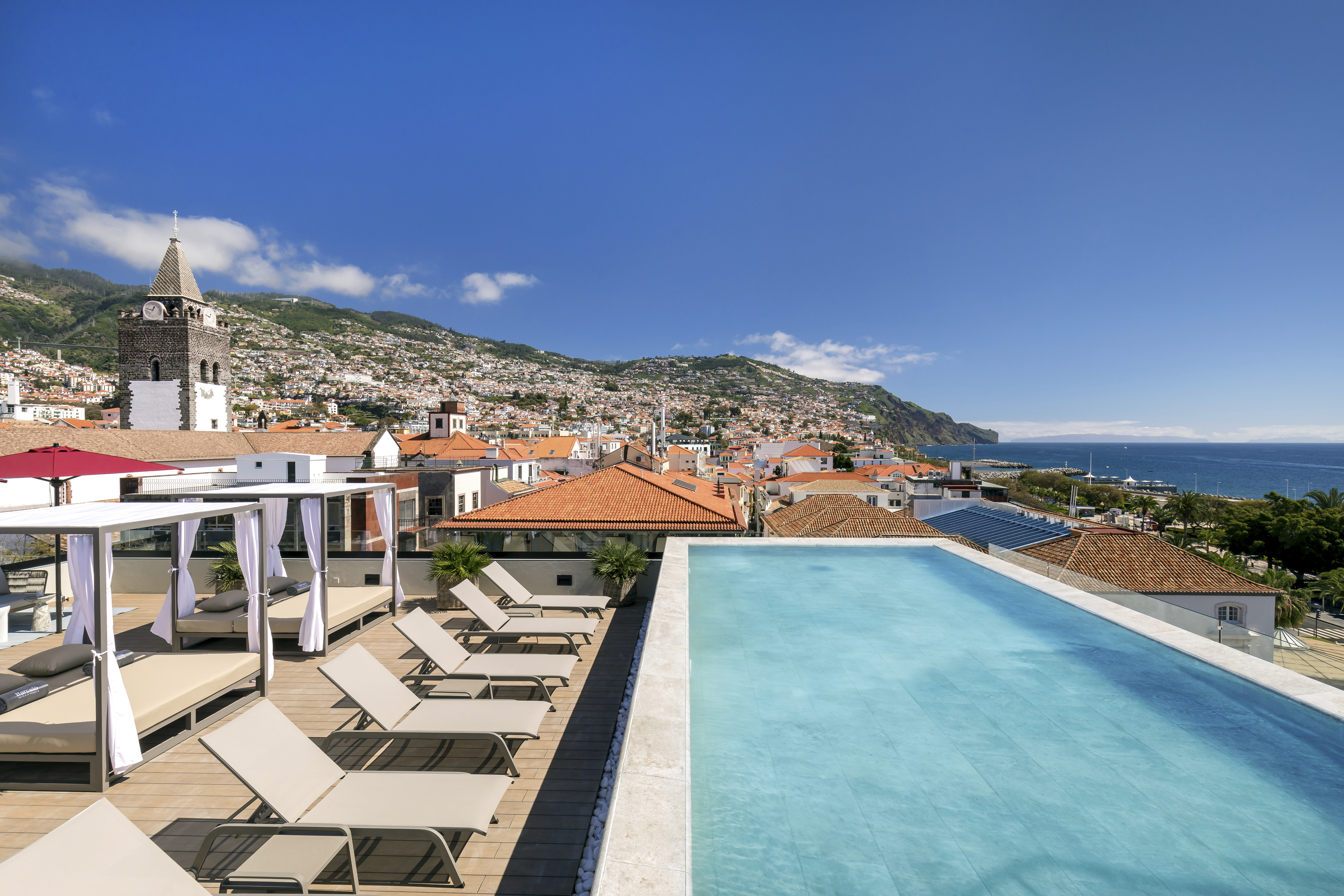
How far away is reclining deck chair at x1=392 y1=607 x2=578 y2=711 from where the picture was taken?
5.34 m

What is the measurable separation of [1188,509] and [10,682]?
84.1 meters

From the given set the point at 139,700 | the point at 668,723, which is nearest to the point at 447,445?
the point at 139,700

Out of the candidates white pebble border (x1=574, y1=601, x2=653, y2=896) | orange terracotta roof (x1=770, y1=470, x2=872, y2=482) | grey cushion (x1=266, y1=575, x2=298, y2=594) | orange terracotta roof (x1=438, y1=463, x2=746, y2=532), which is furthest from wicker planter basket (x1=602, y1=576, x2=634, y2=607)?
orange terracotta roof (x1=770, y1=470, x2=872, y2=482)

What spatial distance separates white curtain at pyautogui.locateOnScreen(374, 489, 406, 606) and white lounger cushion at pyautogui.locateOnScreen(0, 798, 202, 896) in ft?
19.7

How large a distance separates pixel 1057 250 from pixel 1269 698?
31895 mm

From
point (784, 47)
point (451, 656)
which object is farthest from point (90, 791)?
point (784, 47)

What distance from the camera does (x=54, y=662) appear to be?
4910mm

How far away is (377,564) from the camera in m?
9.21

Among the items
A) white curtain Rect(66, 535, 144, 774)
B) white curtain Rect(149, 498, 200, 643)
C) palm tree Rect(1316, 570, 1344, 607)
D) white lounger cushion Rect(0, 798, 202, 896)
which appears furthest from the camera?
palm tree Rect(1316, 570, 1344, 607)

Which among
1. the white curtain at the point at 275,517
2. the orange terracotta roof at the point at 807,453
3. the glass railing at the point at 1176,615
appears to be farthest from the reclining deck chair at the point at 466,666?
the orange terracotta roof at the point at 807,453

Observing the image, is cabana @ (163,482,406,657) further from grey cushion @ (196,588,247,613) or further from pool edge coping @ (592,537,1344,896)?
pool edge coping @ (592,537,1344,896)

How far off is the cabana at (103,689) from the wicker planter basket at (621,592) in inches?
167

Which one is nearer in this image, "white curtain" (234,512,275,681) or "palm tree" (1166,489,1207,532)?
"white curtain" (234,512,275,681)

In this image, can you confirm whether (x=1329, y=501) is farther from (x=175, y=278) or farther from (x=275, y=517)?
(x=175, y=278)
